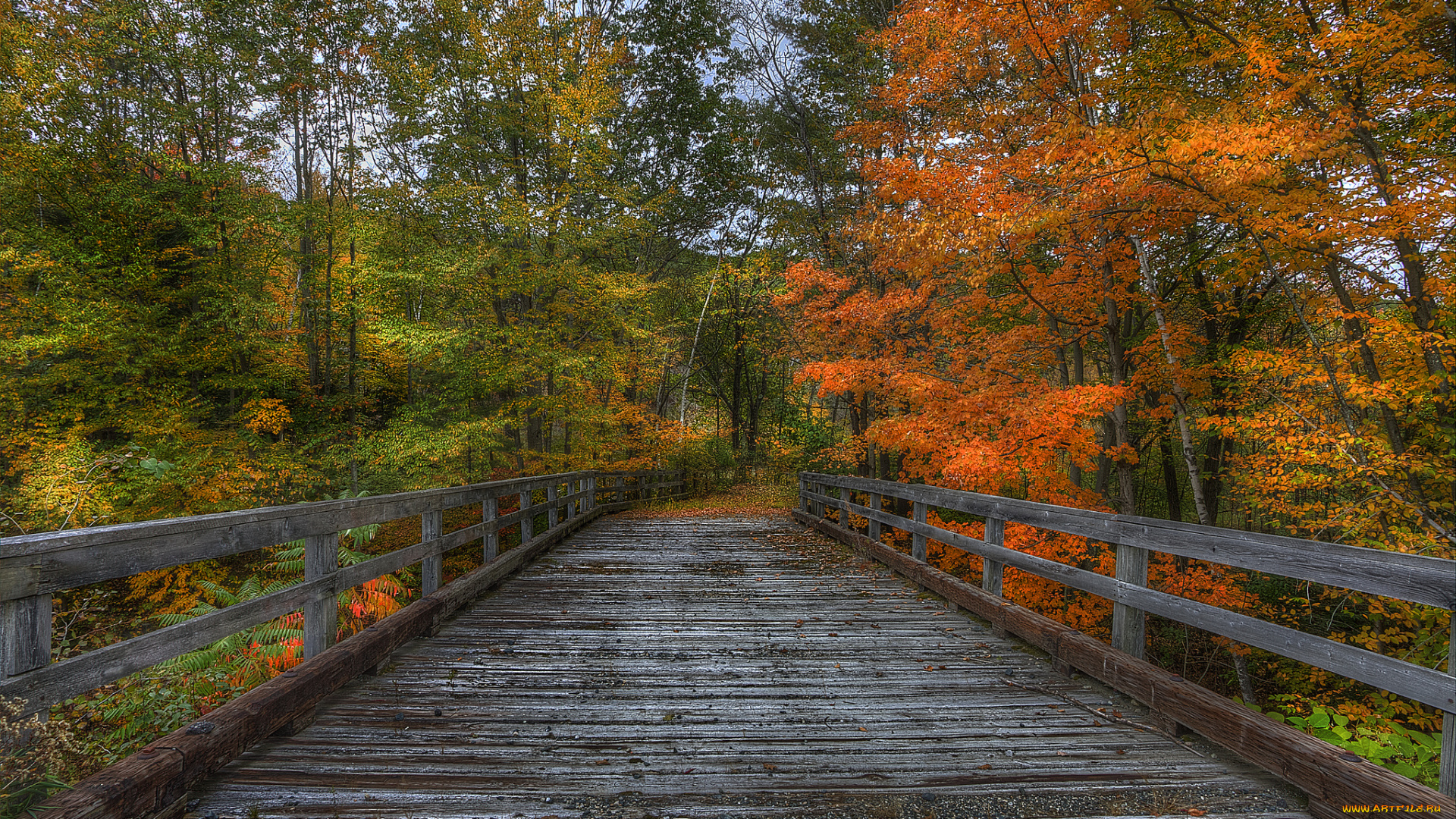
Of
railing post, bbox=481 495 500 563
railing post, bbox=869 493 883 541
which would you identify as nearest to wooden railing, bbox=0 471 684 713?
railing post, bbox=481 495 500 563

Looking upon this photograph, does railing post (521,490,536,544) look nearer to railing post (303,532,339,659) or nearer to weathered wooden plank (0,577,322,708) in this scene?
railing post (303,532,339,659)

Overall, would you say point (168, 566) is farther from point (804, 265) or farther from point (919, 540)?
point (804, 265)

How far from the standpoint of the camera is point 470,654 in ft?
11.8

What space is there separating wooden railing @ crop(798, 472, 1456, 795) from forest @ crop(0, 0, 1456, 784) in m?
1.11

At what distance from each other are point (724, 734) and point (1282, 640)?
2379 millimetres

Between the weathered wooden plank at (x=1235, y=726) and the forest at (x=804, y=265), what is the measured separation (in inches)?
40.6

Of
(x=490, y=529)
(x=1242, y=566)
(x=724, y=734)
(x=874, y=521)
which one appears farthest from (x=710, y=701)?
(x=874, y=521)

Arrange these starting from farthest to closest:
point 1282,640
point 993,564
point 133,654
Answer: point 993,564, point 1282,640, point 133,654

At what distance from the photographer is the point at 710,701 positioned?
3041 mm

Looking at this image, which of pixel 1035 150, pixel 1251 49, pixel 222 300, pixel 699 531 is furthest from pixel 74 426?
pixel 1251 49

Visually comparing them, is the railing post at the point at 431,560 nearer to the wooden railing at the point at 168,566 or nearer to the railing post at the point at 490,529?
the wooden railing at the point at 168,566

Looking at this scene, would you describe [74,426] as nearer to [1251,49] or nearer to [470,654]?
[470,654]

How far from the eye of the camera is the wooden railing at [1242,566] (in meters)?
1.89

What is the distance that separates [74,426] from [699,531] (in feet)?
38.8
